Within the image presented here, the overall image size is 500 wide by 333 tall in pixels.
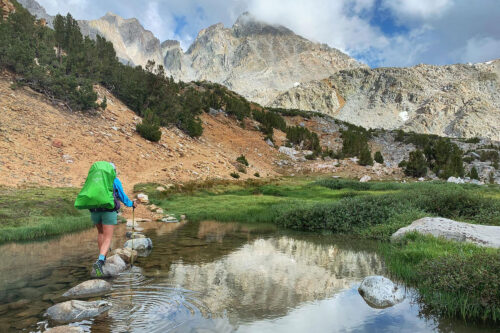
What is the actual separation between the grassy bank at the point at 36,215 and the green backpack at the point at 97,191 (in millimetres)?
7322

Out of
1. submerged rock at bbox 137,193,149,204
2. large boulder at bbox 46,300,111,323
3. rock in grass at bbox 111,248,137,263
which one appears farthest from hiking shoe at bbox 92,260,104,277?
submerged rock at bbox 137,193,149,204

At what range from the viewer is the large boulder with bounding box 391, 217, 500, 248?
35.2 ft

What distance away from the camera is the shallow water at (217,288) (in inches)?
259

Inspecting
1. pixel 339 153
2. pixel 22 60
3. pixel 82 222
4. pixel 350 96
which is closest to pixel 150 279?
pixel 82 222

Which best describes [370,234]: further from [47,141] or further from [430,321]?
[47,141]

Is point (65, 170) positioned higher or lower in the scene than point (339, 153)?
lower

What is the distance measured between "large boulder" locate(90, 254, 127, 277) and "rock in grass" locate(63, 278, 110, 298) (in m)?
1.07

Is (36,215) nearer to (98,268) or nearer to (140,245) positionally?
(140,245)

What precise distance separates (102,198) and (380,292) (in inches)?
283

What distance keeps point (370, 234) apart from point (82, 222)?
13.8 m

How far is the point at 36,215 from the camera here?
640 inches

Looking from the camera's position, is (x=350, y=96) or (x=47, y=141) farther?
(x=350, y=96)

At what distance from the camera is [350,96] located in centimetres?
19900

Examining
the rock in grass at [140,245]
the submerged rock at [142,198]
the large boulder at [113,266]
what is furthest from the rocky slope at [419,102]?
the large boulder at [113,266]
